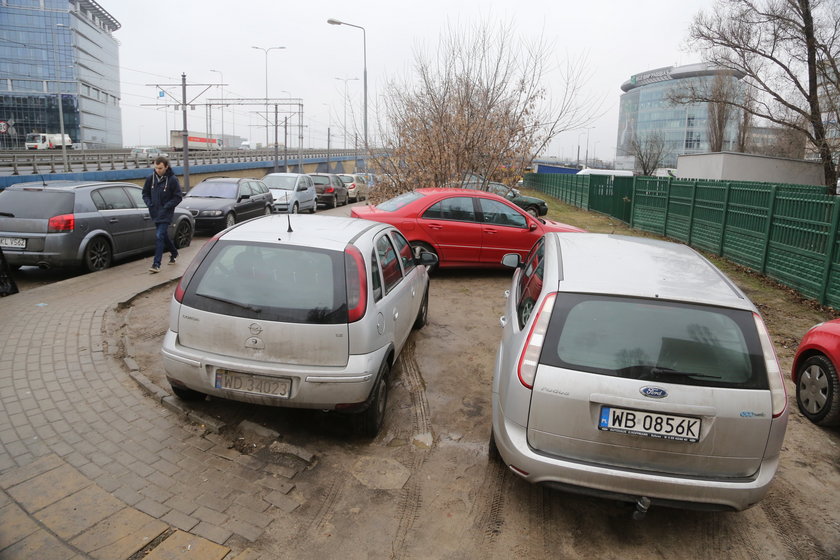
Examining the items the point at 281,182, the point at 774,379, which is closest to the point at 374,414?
the point at 774,379

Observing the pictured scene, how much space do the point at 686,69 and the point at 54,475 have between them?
12489cm

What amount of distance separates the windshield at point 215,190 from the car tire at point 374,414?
489 inches

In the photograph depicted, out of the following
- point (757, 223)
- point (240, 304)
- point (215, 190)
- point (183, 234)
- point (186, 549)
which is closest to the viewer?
point (186, 549)

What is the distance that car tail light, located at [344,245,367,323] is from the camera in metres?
3.98

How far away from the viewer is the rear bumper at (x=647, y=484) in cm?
306

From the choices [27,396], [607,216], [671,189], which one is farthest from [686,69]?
[27,396]

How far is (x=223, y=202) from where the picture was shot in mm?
14992

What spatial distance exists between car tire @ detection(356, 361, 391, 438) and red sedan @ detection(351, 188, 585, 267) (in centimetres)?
547

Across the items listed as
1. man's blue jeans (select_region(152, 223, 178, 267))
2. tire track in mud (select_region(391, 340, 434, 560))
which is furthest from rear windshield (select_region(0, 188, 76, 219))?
tire track in mud (select_region(391, 340, 434, 560))

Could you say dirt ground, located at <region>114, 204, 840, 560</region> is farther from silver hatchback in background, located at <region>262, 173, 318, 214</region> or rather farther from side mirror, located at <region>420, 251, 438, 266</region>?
silver hatchback in background, located at <region>262, 173, 318, 214</region>

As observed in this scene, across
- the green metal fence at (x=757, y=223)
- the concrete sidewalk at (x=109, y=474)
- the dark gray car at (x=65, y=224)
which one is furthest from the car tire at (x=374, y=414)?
the green metal fence at (x=757, y=223)

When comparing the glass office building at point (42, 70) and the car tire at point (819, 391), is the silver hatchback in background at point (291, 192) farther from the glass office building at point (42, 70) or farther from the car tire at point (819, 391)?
the glass office building at point (42, 70)

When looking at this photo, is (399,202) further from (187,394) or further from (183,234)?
(187,394)

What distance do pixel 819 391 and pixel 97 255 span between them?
987 centimetres
